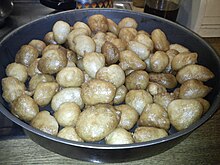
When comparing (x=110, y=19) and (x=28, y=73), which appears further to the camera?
(x=110, y=19)

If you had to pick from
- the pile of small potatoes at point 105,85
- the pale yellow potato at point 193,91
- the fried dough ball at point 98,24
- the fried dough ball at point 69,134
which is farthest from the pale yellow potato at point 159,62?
the fried dough ball at point 69,134

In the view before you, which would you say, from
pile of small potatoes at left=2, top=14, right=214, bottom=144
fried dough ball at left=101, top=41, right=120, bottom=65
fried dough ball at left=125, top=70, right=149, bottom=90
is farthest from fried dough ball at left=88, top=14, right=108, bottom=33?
fried dough ball at left=125, top=70, right=149, bottom=90

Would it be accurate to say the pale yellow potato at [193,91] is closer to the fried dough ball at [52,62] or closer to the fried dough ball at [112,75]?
the fried dough ball at [112,75]

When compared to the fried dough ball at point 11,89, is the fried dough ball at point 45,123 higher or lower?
lower

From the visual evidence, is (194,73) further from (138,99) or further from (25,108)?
(25,108)

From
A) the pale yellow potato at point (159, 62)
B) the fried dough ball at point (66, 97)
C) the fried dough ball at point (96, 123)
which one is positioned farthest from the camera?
the pale yellow potato at point (159, 62)

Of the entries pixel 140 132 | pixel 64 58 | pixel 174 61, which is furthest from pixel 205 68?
pixel 64 58

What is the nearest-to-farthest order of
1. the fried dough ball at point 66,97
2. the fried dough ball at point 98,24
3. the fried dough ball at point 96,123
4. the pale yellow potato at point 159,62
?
the fried dough ball at point 96,123 → the fried dough ball at point 66,97 → the pale yellow potato at point 159,62 → the fried dough ball at point 98,24

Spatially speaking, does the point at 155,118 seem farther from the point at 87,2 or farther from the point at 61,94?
the point at 87,2
